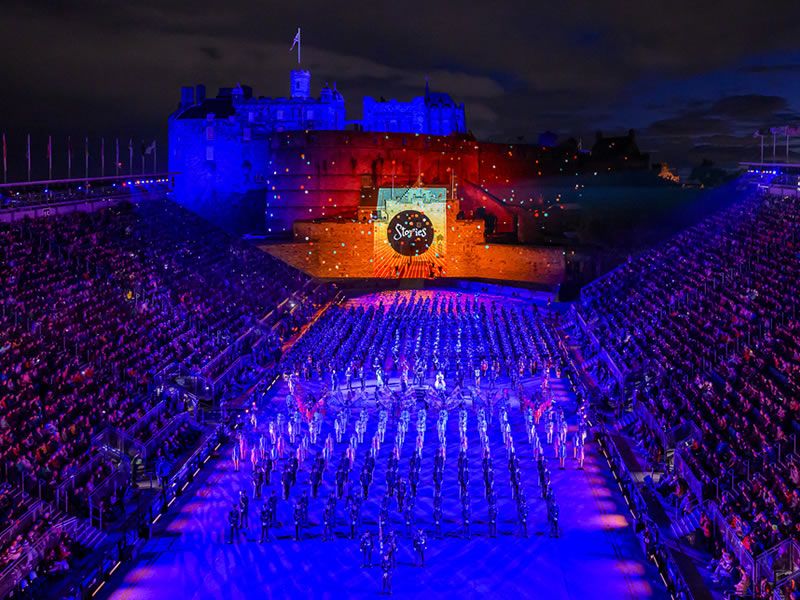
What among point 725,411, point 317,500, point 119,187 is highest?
point 119,187

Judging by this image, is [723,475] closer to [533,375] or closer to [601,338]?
[533,375]

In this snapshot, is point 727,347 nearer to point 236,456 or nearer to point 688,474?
point 688,474

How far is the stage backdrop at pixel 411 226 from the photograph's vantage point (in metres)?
60.8

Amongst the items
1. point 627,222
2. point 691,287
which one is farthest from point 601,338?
point 627,222

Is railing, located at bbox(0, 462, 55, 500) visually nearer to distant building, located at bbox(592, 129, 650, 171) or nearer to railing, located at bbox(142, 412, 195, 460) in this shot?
railing, located at bbox(142, 412, 195, 460)

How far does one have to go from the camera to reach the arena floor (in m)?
18.5

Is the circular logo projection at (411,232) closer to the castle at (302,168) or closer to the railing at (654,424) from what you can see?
the castle at (302,168)

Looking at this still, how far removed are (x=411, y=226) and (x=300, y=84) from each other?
24.0 meters

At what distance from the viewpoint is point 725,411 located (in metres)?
25.2

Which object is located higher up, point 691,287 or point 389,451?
point 691,287

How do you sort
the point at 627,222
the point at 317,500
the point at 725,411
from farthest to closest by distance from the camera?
the point at 627,222, the point at 725,411, the point at 317,500

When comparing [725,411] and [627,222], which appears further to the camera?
[627,222]

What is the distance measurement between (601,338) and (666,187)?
36494mm

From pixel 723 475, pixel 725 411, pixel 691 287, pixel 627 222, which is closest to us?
pixel 723 475
